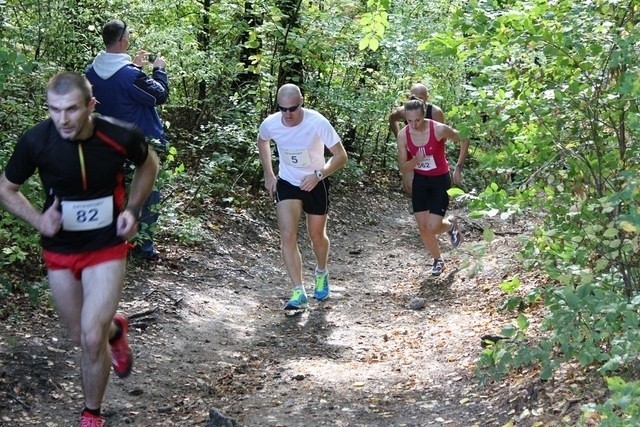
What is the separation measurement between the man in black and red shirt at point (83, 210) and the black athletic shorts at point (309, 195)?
3.73 meters

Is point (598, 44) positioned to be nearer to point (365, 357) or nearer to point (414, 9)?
point (365, 357)

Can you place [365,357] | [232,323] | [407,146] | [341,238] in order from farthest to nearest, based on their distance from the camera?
[341,238]
[407,146]
[232,323]
[365,357]

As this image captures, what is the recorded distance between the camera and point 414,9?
19.9m

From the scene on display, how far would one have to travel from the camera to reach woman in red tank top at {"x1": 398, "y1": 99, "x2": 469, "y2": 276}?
404 inches

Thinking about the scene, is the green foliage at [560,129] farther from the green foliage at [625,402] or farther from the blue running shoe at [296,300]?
the blue running shoe at [296,300]

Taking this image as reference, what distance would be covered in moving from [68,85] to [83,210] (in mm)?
735

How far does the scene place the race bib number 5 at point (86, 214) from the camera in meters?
4.91

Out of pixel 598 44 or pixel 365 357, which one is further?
pixel 365 357

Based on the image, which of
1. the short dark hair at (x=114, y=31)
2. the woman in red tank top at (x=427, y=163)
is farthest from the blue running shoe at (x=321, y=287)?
the short dark hair at (x=114, y=31)

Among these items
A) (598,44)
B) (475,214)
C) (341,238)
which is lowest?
(341,238)

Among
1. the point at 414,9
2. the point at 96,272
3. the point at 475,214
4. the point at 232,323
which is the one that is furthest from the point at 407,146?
the point at 414,9

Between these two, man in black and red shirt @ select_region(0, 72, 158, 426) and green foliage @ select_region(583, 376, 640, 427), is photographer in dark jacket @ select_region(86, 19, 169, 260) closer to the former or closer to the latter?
man in black and red shirt @ select_region(0, 72, 158, 426)

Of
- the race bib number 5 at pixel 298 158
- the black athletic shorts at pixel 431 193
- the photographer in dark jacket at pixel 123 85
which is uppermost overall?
the photographer in dark jacket at pixel 123 85

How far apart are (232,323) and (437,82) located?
1329 centimetres
